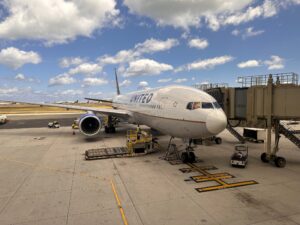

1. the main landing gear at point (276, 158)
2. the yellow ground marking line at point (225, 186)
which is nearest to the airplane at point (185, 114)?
the yellow ground marking line at point (225, 186)

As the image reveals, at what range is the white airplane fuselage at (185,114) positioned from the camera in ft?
39.6

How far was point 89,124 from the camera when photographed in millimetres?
22344

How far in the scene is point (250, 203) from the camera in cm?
888

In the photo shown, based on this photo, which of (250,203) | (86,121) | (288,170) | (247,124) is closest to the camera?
(250,203)

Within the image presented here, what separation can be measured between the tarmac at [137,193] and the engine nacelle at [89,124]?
5.75 metres

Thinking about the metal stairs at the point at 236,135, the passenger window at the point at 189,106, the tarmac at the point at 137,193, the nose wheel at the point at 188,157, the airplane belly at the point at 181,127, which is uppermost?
the passenger window at the point at 189,106

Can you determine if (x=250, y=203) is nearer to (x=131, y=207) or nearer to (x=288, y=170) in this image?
(x=131, y=207)

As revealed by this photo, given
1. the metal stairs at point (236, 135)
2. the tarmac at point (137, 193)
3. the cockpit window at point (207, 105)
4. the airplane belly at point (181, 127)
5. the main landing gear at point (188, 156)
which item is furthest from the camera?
the metal stairs at point (236, 135)

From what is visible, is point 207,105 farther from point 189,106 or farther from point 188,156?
point 188,156

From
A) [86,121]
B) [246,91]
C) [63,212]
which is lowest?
[63,212]

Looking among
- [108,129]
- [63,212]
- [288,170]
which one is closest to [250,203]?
[288,170]

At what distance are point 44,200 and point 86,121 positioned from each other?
523 inches

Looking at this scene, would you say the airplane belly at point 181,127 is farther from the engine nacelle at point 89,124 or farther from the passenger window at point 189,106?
the engine nacelle at point 89,124

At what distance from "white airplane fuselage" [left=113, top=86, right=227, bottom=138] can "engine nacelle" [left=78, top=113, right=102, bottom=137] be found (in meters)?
6.45
